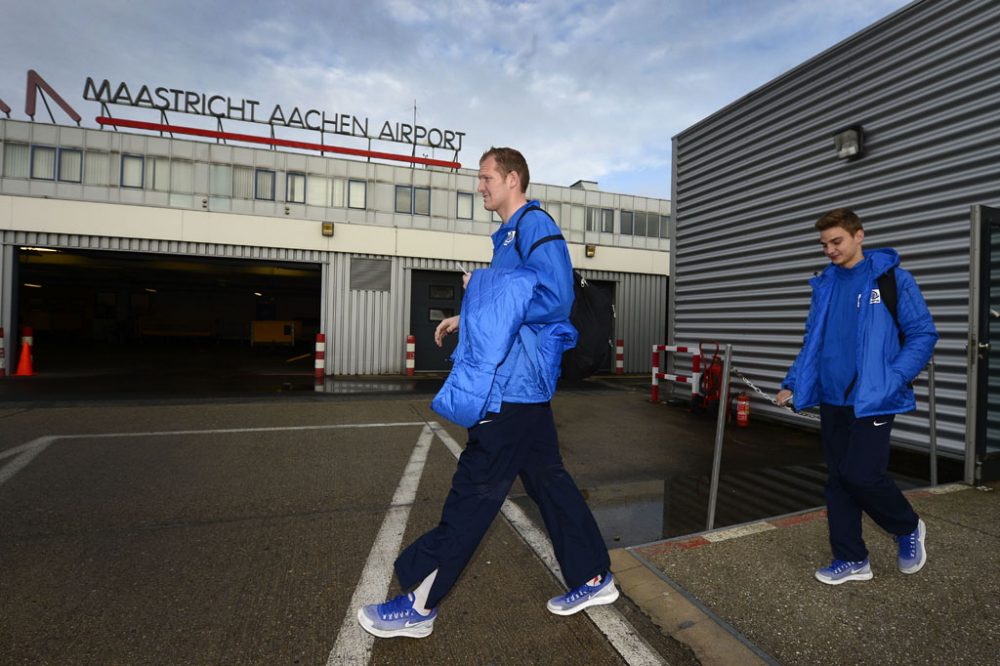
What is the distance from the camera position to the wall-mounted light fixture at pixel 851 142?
19.2ft

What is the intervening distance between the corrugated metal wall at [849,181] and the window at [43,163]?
47.7ft

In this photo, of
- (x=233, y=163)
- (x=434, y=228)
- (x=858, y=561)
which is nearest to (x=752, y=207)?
(x=858, y=561)

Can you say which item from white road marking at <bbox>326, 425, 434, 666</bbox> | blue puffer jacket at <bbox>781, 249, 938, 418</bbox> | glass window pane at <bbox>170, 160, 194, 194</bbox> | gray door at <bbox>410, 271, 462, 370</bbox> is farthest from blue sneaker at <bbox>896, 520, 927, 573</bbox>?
glass window pane at <bbox>170, 160, 194, 194</bbox>

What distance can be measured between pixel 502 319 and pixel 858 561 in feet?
7.01

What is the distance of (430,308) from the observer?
15.1m

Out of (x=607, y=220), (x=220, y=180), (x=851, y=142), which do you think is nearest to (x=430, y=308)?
(x=220, y=180)

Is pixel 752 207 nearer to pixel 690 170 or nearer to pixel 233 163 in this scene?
pixel 690 170

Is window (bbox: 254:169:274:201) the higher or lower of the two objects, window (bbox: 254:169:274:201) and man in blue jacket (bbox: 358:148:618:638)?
the higher

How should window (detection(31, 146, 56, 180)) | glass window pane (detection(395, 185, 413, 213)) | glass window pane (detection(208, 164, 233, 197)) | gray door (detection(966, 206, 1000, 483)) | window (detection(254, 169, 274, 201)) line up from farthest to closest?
glass window pane (detection(395, 185, 413, 213)), window (detection(254, 169, 274, 201)), glass window pane (detection(208, 164, 233, 197)), window (detection(31, 146, 56, 180)), gray door (detection(966, 206, 1000, 483))

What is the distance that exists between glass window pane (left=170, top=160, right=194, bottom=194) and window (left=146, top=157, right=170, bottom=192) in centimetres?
12

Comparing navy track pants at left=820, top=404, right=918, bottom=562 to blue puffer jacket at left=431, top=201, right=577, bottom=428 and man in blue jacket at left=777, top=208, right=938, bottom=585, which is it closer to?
man in blue jacket at left=777, top=208, right=938, bottom=585

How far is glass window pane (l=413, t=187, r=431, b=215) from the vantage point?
15.2m

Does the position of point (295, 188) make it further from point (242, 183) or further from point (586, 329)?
point (586, 329)

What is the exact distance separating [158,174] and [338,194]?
14.5 ft
